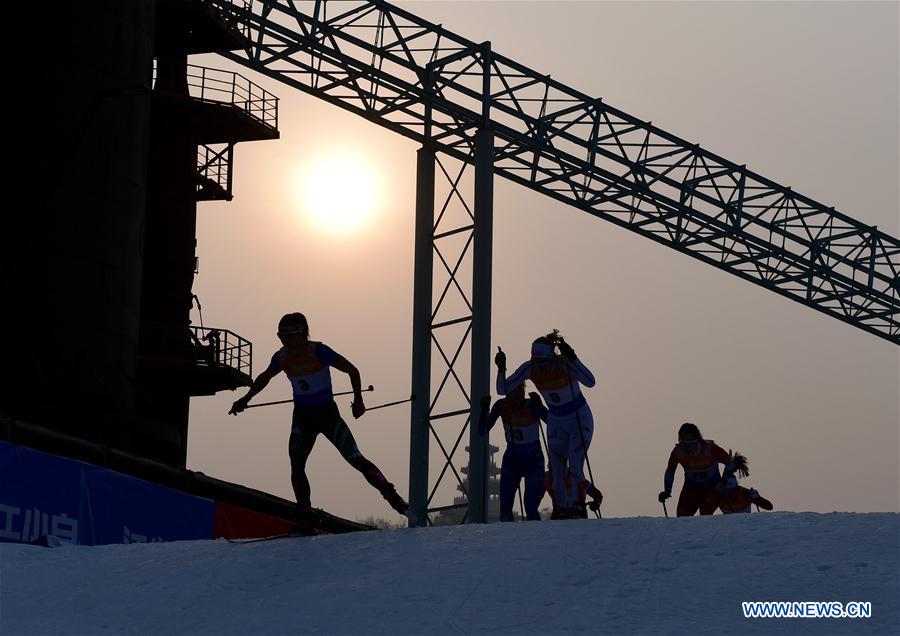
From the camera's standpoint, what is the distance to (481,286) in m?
23.7

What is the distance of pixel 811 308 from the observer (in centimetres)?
2991

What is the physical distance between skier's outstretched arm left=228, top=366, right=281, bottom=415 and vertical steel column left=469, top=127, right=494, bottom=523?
965 cm

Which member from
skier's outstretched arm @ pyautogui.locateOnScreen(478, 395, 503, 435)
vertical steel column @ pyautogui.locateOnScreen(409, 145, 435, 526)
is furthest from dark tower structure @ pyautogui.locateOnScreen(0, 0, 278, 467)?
skier's outstretched arm @ pyautogui.locateOnScreen(478, 395, 503, 435)

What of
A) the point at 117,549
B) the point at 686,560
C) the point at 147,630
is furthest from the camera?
the point at 117,549

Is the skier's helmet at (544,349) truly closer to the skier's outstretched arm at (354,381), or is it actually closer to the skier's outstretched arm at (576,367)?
the skier's outstretched arm at (576,367)

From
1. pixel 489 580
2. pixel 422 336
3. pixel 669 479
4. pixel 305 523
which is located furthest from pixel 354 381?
pixel 422 336

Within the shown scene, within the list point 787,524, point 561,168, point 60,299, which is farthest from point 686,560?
point 561,168

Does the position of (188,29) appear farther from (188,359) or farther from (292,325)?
(292,325)

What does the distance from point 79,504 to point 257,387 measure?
6353 millimetres

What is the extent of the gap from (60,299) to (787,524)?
15028 millimetres

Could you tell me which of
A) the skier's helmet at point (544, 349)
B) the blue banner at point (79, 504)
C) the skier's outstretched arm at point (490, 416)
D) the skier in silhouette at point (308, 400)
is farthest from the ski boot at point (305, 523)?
the blue banner at point (79, 504)

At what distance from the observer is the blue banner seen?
1669 cm

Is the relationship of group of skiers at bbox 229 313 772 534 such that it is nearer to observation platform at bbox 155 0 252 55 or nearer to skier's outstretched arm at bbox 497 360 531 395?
skier's outstretched arm at bbox 497 360 531 395

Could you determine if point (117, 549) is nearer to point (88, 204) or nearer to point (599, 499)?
point (599, 499)
